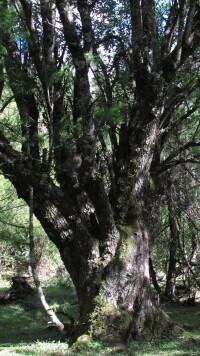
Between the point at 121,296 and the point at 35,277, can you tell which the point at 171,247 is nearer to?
the point at 121,296

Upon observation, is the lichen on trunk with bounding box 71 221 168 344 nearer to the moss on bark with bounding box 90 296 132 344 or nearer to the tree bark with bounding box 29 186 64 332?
the moss on bark with bounding box 90 296 132 344

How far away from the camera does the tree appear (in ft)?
19.0

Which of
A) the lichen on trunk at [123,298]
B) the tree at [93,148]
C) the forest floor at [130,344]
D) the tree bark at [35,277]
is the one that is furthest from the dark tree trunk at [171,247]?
the tree bark at [35,277]

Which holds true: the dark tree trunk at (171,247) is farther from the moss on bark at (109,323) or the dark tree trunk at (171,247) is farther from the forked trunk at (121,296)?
the moss on bark at (109,323)

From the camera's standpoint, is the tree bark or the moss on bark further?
the tree bark

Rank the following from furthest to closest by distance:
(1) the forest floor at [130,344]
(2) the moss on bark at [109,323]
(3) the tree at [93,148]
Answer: (3) the tree at [93,148] → (2) the moss on bark at [109,323] → (1) the forest floor at [130,344]


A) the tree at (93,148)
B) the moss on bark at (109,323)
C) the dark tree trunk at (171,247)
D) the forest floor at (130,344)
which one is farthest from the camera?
the dark tree trunk at (171,247)

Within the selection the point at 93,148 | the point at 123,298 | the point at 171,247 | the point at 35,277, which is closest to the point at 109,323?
the point at 123,298

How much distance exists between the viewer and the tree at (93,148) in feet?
19.0

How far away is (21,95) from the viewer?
7.03 metres

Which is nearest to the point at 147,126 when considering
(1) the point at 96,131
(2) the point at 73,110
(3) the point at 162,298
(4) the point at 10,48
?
(1) the point at 96,131

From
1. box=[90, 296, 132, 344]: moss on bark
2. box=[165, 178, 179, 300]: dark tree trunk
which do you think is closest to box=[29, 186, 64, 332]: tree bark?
box=[90, 296, 132, 344]: moss on bark

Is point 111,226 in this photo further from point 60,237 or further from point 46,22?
point 46,22

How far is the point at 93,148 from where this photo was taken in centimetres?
574
